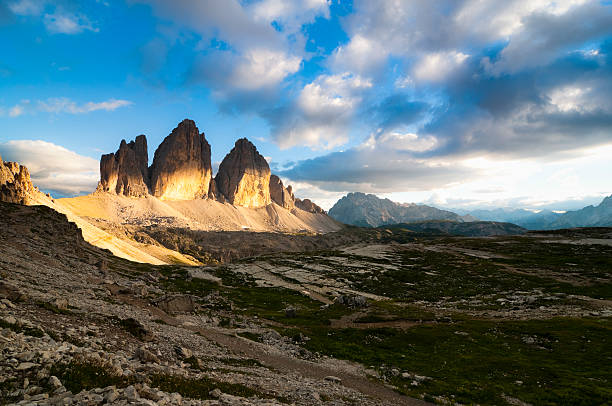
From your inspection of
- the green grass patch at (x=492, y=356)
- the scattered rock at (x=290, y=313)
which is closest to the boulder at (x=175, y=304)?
the green grass patch at (x=492, y=356)

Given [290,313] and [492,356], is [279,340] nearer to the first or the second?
[290,313]

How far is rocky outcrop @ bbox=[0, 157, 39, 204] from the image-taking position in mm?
149000

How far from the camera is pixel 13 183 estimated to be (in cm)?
16525

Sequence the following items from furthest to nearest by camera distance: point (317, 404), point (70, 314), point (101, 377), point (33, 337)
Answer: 1. point (70, 314)
2. point (317, 404)
3. point (33, 337)
4. point (101, 377)

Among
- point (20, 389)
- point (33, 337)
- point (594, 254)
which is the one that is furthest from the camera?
point (594, 254)

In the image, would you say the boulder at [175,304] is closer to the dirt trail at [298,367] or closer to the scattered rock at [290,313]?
the dirt trail at [298,367]

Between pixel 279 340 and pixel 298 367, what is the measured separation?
8.77 metres

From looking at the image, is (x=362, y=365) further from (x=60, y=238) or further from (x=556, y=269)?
(x=556, y=269)

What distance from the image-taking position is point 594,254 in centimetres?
10556

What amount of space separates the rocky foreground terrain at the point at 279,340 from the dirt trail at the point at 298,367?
185 mm

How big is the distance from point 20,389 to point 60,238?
7516 centimetres

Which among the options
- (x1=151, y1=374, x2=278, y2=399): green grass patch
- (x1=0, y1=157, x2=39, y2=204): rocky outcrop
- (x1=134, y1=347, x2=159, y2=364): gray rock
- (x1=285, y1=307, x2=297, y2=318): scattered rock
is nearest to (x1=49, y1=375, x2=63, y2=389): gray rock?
(x1=151, y1=374, x2=278, y2=399): green grass patch

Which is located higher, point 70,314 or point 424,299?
point 70,314

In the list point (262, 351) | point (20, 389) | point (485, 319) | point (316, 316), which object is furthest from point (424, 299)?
point (20, 389)
